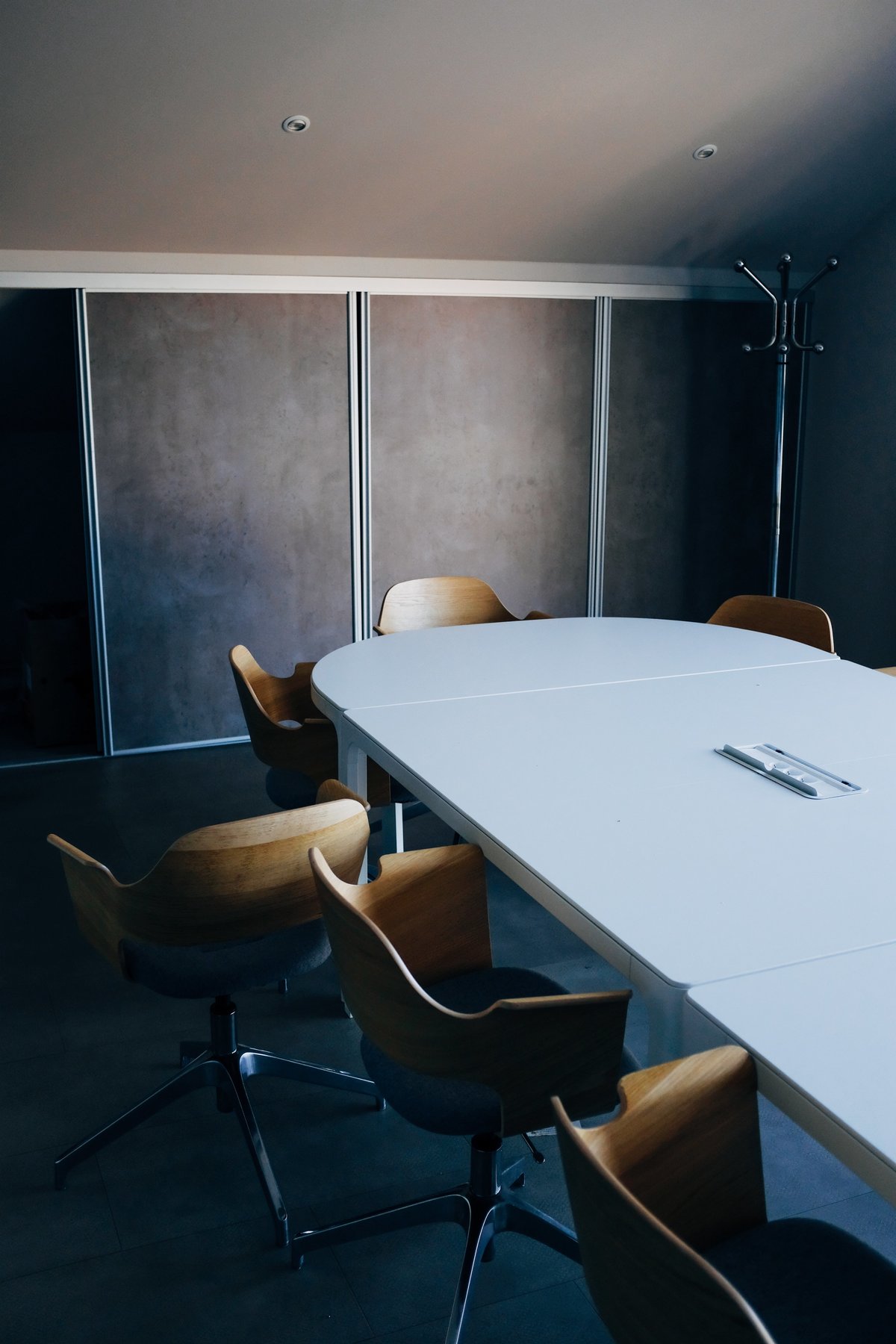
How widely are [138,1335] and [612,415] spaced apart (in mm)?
4835

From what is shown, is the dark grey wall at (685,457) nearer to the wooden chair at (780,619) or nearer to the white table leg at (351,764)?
the wooden chair at (780,619)

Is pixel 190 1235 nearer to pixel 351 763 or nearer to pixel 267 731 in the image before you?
pixel 351 763

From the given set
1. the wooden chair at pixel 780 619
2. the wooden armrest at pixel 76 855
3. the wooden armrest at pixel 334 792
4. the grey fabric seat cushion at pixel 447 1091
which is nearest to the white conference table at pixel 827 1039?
the grey fabric seat cushion at pixel 447 1091

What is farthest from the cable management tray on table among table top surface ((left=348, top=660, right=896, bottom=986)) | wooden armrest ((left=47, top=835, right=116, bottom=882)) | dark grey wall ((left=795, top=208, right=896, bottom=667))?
dark grey wall ((left=795, top=208, right=896, bottom=667))

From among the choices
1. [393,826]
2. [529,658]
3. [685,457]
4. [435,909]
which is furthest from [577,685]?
[685,457]

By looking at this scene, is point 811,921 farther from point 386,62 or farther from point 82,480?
point 82,480

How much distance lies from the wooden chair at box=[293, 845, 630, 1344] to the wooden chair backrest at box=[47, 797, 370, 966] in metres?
0.10

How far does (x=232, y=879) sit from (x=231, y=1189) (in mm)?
752

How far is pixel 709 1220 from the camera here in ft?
4.44

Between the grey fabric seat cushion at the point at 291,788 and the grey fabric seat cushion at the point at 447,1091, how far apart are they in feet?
4.13

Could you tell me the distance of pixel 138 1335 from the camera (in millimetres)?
1953

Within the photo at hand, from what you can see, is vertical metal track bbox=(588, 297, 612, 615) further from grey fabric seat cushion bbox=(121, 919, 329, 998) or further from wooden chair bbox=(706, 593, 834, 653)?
grey fabric seat cushion bbox=(121, 919, 329, 998)

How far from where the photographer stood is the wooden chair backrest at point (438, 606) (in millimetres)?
4295

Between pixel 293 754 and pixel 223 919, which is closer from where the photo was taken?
pixel 223 919
